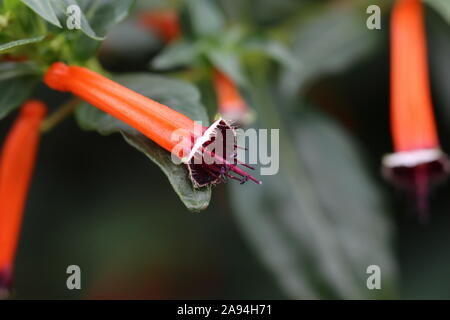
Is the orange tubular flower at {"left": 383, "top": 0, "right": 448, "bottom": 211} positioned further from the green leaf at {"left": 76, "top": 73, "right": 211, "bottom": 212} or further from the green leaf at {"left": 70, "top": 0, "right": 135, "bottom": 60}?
the green leaf at {"left": 70, "top": 0, "right": 135, "bottom": 60}

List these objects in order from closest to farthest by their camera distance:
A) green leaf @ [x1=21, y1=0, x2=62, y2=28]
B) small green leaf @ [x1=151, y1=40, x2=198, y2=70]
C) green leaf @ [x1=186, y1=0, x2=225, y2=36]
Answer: green leaf @ [x1=21, y1=0, x2=62, y2=28]
small green leaf @ [x1=151, y1=40, x2=198, y2=70]
green leaf @ [x1=186, y1=0, x2=225, y2=36]

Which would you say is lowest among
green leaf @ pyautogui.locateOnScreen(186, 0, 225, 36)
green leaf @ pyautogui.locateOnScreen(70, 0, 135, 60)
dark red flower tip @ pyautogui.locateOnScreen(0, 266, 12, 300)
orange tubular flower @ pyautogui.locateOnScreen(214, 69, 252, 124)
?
dark red flower tip @ pyautogui.locateOnScreen(0, 266, 12, 300)

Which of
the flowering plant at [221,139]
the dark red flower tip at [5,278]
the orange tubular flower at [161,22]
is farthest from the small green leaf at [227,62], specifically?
the dark red flower tip at [5,278]

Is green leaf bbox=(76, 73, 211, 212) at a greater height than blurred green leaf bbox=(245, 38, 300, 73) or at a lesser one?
lesser

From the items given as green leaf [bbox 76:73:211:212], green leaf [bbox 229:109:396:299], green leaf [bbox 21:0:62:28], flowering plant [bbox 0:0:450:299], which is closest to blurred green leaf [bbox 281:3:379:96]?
flowering plant [bbox 0:0:450:299]

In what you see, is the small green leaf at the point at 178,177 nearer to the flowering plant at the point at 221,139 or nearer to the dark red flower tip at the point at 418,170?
the flowering plant at the point at 221,139
